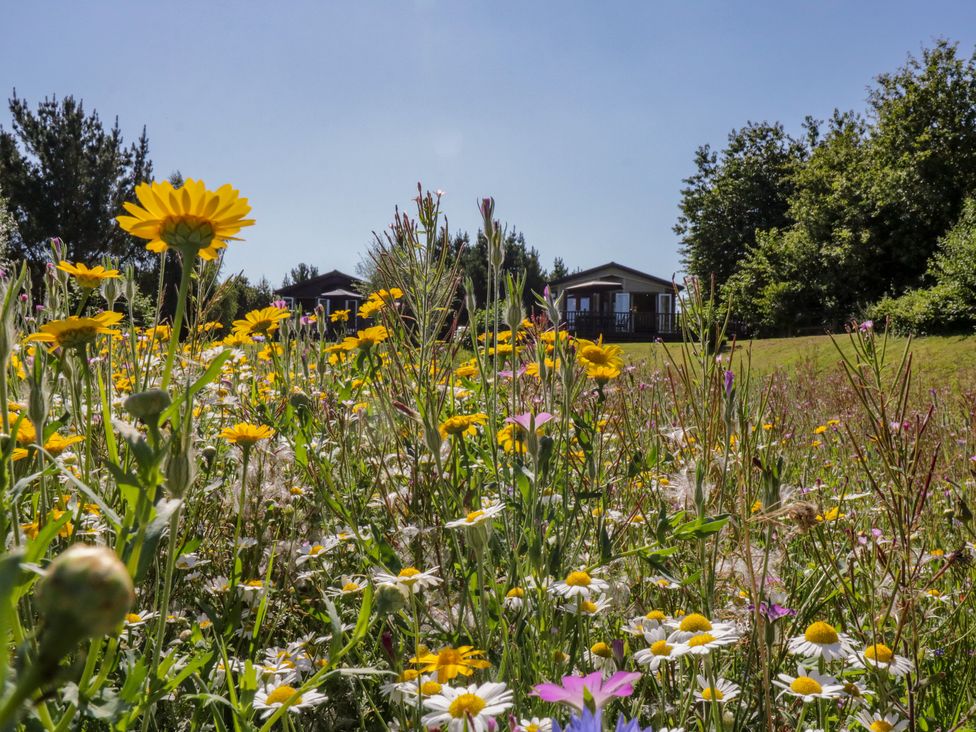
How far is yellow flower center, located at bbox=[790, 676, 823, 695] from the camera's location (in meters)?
1.03

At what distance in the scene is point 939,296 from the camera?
13523 mm

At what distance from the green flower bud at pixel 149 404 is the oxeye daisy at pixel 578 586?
723 millimetres

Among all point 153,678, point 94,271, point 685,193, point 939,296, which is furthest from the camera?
point 685,193

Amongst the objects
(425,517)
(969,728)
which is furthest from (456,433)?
(969,728)

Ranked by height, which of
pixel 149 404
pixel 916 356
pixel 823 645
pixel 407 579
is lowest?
pixel 823 645

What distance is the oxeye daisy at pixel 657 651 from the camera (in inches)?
37.7

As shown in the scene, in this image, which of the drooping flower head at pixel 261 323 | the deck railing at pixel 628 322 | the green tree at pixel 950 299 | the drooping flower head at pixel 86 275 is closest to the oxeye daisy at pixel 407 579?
the drooping flower head at pixel 86 275

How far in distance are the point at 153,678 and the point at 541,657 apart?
564 millimetres

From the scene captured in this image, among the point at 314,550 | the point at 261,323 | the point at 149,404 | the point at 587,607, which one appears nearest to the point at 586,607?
the point at 587,607

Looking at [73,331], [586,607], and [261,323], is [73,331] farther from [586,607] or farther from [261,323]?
[261,323]

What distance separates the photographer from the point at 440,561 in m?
1.38

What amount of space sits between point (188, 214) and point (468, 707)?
63 cm

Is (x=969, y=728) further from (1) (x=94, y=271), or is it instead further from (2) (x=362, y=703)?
(1) (x=94, y=271)

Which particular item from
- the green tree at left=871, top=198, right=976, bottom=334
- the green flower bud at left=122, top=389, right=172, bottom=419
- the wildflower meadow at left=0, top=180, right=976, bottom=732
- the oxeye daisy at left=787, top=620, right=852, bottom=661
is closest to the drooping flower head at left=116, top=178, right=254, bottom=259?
Result: the wildflower meadow at left=0, top=180, right=976, bottom=732
